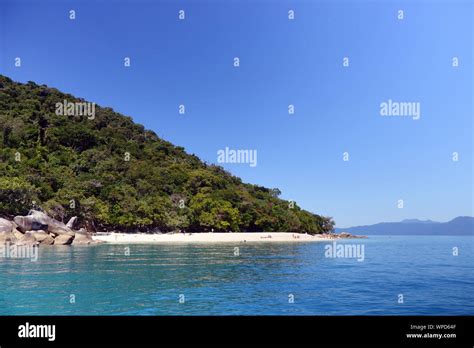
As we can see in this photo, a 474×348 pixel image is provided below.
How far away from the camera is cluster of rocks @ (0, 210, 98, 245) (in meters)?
38.1

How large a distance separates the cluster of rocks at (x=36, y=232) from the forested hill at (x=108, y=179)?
907cm

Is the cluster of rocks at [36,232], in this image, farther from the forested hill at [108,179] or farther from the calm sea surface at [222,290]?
the calm sea surface at [222,290]

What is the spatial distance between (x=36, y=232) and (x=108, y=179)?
3387 cm

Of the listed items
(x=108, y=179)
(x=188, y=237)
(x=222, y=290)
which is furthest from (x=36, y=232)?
(x=108, y=179)

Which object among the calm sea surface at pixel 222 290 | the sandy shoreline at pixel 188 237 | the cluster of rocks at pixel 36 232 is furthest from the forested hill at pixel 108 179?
the calm sea surface at pixel 222 290

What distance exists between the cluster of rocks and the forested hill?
29.8 ft

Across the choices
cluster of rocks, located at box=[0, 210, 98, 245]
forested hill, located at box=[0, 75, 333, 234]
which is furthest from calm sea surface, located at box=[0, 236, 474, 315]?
forested hill, located at box=[0, 75, 333, 234]

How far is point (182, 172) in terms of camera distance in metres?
94.5

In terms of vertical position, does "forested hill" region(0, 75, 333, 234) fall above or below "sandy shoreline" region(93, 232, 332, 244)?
above

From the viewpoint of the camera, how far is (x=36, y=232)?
42344 millimetres

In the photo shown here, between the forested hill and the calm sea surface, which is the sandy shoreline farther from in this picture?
the calm sea surface
